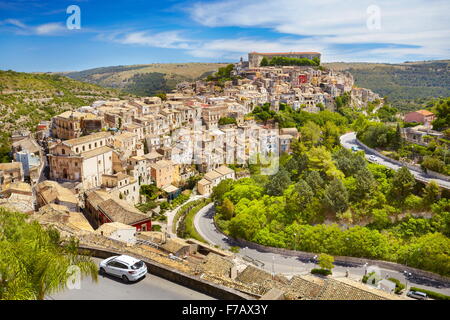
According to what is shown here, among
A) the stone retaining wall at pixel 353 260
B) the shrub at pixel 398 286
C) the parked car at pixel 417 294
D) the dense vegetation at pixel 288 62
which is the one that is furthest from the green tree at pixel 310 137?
the dense vegetation at pixel 288 62

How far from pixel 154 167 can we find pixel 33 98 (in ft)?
127

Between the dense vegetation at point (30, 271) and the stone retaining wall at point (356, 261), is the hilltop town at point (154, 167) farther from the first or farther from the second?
the stone retaining wall at point (356, 261)

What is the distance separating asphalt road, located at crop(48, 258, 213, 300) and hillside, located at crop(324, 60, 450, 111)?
104998 mm

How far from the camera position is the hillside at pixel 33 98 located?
5431 cm

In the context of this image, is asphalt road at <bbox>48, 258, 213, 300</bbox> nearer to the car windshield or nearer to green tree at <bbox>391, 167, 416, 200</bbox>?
the car windshield

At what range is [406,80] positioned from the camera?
126938 millimetres

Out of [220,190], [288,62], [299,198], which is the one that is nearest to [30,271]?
[299,198]

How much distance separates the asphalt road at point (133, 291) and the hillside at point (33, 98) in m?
43.5

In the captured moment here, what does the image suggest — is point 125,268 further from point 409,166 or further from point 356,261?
point 409,166

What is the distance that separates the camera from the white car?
848 centimetres

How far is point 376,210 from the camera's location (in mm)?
29359

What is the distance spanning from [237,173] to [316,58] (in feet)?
189
